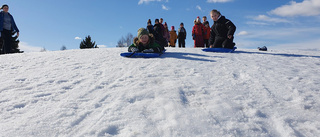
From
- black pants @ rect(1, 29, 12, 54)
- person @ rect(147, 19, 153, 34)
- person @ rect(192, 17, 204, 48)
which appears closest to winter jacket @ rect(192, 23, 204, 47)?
person @ rect(192, 17, 204, 48)

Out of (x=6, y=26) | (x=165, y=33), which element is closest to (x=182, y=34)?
(x=165, y=33)

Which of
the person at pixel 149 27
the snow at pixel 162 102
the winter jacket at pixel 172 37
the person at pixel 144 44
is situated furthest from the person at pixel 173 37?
the snow at pixel 162 102

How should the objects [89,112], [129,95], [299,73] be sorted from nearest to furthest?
[89,112] < [129,95] < [299,73]

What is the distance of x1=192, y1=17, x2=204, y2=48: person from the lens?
1010 cm

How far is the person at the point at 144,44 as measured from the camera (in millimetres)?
5121

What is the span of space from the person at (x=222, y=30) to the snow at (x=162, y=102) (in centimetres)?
265

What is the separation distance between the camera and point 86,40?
97.4ft

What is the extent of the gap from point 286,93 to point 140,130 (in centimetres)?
187

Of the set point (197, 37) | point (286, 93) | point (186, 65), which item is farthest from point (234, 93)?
point (197, 37)

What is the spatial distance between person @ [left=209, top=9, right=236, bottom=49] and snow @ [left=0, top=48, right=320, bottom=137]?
2.65 metres

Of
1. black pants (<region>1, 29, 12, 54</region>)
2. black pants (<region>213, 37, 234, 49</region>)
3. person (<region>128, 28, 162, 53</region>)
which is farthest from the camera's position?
black pants (<region>1, 29, 12, 54</region>)

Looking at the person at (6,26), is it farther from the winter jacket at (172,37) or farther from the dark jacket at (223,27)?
the winter jacket at (172,37)

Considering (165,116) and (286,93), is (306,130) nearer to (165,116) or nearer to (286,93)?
(286,93)

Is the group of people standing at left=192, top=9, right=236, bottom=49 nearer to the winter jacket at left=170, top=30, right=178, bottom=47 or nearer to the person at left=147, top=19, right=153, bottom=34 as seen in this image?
the person at left=147, top=19, right=153, bottom=34
